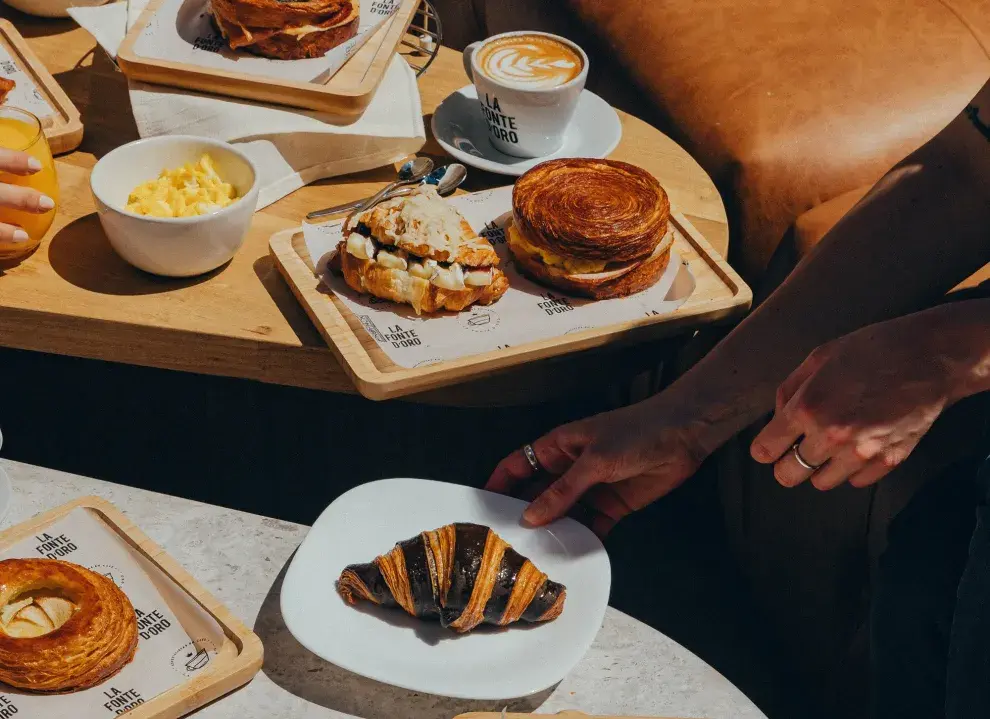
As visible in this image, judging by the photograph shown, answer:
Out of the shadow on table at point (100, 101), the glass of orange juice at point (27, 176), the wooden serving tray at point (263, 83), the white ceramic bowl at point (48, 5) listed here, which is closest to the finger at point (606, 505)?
the wooden serving tray at point (263, 83)

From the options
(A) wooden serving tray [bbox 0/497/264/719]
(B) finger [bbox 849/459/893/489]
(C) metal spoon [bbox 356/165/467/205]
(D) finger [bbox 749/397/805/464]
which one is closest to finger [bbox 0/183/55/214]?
(A) wooden serving tray [bbox 0/497/264/719]

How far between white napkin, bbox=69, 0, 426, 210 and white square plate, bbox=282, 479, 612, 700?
54 cm

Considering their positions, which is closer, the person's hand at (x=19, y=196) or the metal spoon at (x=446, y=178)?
the person's hand at (x=19, y=196)

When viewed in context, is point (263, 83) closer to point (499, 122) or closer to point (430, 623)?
point (499, 122)

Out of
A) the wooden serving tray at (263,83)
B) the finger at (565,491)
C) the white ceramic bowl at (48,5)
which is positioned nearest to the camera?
the finger at (565,491)

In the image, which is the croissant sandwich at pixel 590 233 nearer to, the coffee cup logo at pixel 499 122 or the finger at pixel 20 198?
the coffee cup logo at pixel 499 122

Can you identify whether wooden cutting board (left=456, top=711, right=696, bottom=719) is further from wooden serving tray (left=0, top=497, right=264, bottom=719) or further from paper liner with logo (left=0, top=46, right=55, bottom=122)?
paper liner with logo (left=0, top=46, right=55, bottom=122)

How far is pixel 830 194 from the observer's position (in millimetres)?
1832

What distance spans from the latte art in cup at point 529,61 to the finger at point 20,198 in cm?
67

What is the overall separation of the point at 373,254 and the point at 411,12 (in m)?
0.61

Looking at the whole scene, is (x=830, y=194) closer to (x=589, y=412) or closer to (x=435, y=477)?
(x=589, y=412)

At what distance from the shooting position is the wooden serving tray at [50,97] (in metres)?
1.54

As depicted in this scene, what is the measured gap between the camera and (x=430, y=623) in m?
1.11

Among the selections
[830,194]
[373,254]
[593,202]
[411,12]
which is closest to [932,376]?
[593,202]
